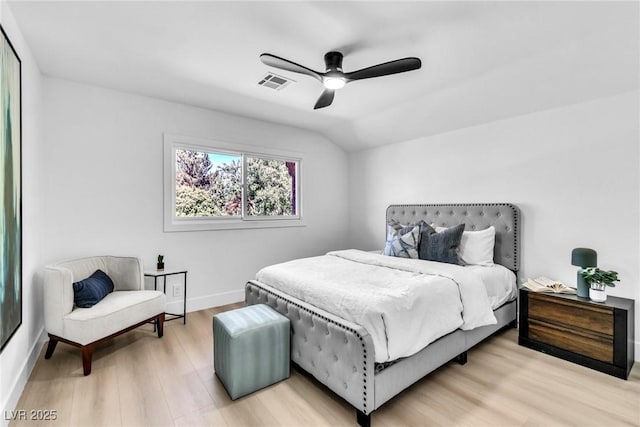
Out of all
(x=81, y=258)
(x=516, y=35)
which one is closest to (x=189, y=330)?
(x=81, y=258)

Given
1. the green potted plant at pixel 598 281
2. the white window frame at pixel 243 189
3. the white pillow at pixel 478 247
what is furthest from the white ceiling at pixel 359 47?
the green potted plant at pixel 598 281

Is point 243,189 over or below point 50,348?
over

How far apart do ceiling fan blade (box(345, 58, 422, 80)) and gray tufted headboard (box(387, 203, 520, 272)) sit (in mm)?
2046

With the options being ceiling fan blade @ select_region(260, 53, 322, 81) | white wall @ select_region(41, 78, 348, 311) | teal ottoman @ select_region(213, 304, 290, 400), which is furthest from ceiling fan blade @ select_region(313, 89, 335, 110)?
teal ottoman @ select_region(213, 304, 290, 400)

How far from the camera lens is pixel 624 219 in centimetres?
264

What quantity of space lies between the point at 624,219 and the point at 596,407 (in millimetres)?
1626

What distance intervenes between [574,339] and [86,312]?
4.03 m

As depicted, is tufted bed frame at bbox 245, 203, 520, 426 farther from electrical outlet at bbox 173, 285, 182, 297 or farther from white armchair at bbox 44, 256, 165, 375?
electrical outlet at bbox 173, 285, 182, 297

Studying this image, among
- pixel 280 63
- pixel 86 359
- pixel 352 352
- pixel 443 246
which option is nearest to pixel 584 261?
pixel 443 246

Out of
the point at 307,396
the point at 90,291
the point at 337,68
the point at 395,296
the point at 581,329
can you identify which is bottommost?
the point at 307,396

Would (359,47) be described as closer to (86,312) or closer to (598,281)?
(598,281)

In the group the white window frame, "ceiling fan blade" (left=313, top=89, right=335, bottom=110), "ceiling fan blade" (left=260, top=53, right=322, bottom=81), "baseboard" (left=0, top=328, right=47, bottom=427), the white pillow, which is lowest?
"baseboard" (left=0, top=328, right=47, bottom=427)

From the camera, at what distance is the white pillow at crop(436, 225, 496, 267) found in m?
3.25

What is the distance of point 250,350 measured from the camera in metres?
2.10
